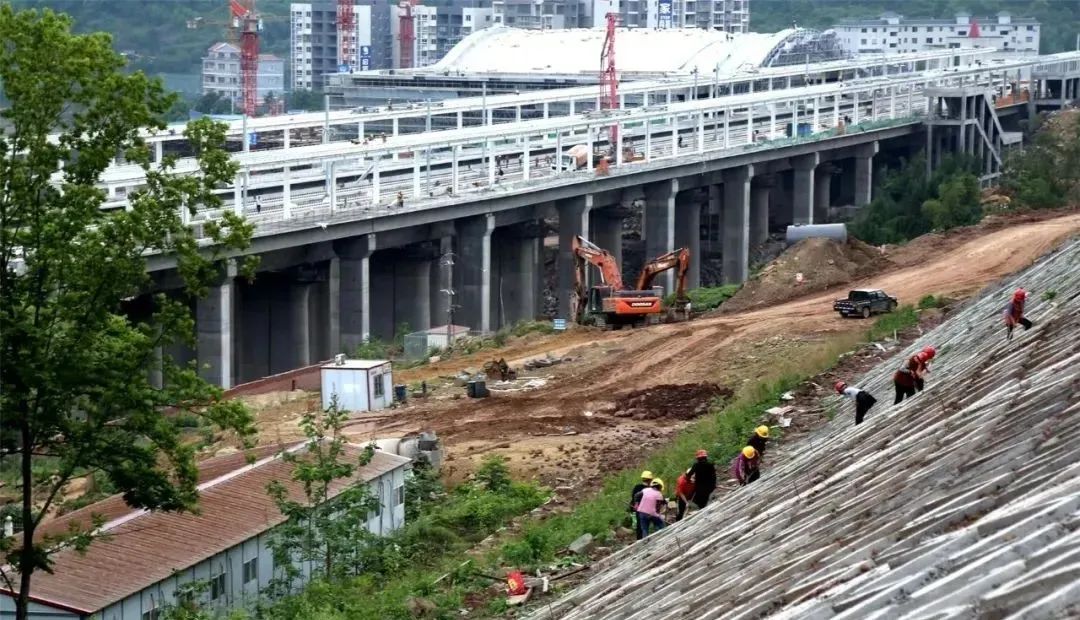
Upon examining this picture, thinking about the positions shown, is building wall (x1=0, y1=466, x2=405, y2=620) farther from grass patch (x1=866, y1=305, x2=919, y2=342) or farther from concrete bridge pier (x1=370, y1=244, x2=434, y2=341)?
concrete bridge pier (x1=370, y1=244, x2=434, y2=341)

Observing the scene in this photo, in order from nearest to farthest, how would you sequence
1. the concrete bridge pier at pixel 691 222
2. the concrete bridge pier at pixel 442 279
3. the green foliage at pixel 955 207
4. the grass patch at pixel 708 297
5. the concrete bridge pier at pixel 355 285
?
the grass patch at pixel 708 297
the concrete bridge pier at pixel 355 285
the concrete bridge pier at pixel 442 279
the green foliage at pixel 955 207
the concrete bridge pier at pixel 691 222

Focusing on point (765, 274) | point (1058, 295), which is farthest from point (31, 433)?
point (765, 274)

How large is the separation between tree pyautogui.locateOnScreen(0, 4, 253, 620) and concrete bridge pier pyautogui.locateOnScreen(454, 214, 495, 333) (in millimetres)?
51417

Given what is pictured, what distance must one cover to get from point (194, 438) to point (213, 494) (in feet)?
43.9

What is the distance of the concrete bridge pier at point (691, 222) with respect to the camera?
91.7m

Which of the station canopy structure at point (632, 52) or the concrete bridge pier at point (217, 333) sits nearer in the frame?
the concrete bridge pier at point (217, 333)

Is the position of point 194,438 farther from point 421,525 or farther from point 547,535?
point 547,535

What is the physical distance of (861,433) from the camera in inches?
824

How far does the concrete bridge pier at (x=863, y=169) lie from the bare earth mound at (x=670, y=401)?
66.9 metres

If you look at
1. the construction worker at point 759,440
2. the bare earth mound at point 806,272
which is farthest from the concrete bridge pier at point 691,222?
the construction worker at point 759,440

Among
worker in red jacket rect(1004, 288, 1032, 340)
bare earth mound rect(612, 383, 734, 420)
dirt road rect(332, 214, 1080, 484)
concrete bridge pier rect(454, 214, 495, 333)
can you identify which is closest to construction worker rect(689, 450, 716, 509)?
worker in red jacket rect(1004, 288, 1032, 340)

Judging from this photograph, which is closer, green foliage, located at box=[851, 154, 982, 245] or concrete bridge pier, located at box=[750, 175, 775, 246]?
green foliage, located at box=[851, 154, 982, 245]

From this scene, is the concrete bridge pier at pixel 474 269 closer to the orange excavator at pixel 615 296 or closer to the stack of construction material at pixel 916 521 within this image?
the orange excavator at pixel 615 296

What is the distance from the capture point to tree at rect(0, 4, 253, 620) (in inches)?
800
